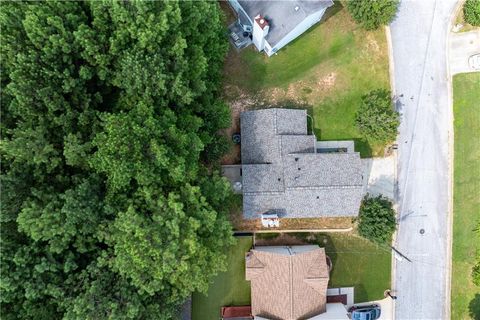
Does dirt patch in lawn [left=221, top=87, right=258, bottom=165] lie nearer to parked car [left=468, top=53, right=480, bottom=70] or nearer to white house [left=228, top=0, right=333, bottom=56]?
white house [left=228, top=0, right=333, bottom=56]

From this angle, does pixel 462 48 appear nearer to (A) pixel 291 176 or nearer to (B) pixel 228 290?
(A) pixel 291 176

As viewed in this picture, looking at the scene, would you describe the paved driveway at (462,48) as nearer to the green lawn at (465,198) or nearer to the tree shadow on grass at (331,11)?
the green lawn at (465,198)

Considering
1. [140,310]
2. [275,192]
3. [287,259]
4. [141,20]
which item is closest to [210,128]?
[275,192]

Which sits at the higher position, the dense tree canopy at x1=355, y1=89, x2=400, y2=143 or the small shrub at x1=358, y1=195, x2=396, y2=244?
the dense tree canopy at x1=355, y1=89, x2=400, y2=143

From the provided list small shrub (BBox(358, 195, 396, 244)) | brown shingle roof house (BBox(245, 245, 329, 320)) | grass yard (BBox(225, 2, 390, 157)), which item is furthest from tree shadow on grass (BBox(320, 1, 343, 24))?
brown shingle roof house (BBox(245, 245, 329, 320))

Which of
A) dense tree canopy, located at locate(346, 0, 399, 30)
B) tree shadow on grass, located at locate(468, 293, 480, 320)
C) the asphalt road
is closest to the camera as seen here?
dense tree canopy, located at locate(346, 0, 399, 30)

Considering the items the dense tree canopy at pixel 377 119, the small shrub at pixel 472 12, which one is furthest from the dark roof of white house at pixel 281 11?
the small shrub at pixel 472 12

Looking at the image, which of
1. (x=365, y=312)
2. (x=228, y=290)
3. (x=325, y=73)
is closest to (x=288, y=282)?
(x=228, y=290)
